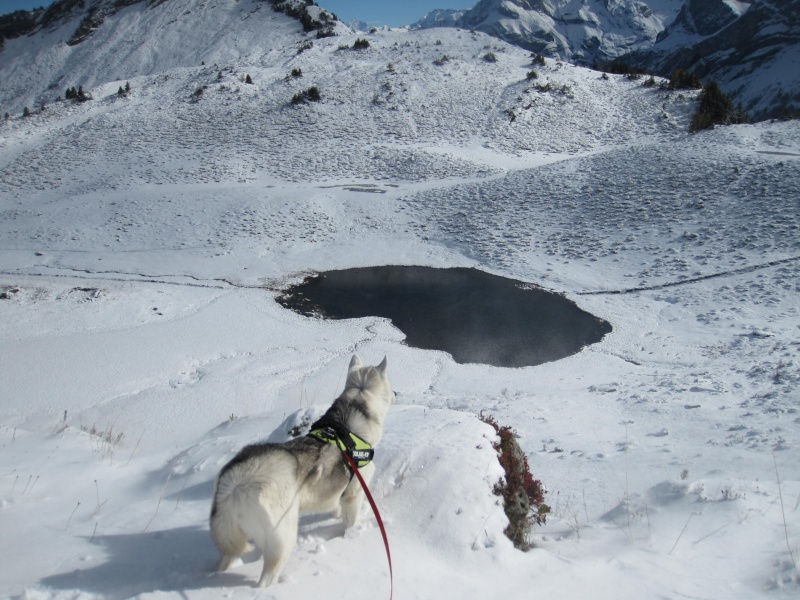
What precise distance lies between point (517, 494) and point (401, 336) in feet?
26.6

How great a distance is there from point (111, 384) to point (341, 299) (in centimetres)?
695

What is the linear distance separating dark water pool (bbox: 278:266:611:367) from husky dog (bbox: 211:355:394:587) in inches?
302

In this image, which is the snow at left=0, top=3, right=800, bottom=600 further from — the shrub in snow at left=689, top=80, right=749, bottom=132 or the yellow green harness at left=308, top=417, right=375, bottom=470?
the shrub in snow at left=689, top=80, right=749, bottom=132

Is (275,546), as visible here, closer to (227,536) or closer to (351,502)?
(227,536)

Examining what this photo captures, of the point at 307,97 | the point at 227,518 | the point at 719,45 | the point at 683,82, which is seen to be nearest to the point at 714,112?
the point at 683,82

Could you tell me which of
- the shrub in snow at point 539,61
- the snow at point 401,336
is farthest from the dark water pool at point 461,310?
the shrub in snow at point 539,61

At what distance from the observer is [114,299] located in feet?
46.6

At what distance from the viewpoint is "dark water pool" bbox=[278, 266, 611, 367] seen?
12133mm

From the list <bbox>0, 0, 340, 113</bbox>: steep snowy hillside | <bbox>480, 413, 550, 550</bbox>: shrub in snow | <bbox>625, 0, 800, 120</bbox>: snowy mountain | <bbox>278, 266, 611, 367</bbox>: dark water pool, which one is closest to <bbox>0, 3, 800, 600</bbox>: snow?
<bbox>480, 413, 550, 550</bbox>: shrub in snow

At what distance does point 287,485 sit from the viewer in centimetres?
322

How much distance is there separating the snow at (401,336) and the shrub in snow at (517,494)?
0.16 meters

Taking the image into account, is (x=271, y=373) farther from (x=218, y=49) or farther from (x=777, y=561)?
(x=218, y=49)

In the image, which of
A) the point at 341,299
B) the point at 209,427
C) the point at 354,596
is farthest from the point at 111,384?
the point at 354,596

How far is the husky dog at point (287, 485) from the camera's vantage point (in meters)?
3.06
